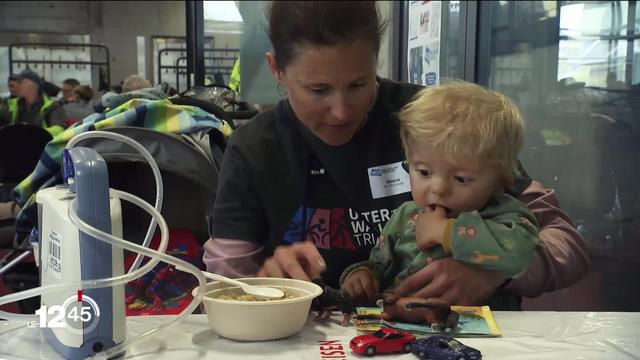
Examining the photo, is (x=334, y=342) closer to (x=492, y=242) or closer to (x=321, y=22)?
(x=492, y=242)

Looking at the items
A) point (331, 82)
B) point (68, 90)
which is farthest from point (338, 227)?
point (68, 90)

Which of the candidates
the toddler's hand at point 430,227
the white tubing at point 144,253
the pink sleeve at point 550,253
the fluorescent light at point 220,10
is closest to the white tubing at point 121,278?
the white tubing at point 144,253

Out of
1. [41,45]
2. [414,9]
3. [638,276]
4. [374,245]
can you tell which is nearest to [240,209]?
[374,245]

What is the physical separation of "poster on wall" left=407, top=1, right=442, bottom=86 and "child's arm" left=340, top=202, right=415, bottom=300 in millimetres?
2072

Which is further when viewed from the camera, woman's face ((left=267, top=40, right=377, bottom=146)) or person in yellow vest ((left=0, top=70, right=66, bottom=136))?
person in yellow vest ((left=0, top=70, right=66, bottom=136))

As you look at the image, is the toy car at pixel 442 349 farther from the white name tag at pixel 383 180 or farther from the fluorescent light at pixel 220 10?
the fluorescent light at pixel 220 10

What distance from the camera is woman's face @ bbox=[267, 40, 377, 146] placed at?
3.68ft

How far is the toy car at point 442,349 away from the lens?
2.60 feet

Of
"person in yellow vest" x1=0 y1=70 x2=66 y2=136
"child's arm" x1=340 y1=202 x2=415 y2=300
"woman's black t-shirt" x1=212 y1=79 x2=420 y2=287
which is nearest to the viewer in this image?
"child's arm" x1=340 y1=202 x2=415 y2=300

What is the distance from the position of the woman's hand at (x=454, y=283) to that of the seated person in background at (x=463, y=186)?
3 centimetres

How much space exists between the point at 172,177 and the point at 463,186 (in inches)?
39.2

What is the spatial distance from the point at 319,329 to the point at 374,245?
39 centimetres

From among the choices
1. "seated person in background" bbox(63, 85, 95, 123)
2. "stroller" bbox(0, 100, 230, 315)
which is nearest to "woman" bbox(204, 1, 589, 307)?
"stroller" bbox(0, 100, 230, 315)

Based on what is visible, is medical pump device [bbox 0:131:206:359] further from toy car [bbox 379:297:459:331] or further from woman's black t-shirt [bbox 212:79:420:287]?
woman's black t-shirt [bbox 212:79:420:287]
